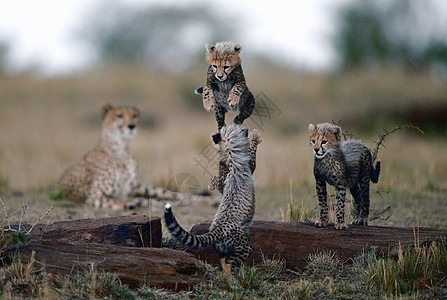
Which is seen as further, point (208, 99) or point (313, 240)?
point (313, 240)

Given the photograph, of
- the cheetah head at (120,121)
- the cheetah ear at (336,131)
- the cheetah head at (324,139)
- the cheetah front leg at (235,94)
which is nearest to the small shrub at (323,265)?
the cheetah head at (324,139)

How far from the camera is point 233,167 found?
4711 millimetres

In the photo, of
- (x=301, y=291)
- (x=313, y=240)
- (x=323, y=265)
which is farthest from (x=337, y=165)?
(x=301, y=291)

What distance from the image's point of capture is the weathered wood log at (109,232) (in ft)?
15.9

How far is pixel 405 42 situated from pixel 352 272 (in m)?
19.4

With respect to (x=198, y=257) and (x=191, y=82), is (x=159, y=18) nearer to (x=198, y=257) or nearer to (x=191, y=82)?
(x=191, y=82)

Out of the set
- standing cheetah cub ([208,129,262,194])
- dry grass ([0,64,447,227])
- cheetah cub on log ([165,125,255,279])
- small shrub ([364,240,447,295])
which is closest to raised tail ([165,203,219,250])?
cheetah cub on log ([165,125,255,279])

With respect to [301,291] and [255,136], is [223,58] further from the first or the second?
[301,291]

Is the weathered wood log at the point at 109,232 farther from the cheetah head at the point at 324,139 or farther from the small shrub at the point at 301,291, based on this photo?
the cheetah head at the point at 324,139

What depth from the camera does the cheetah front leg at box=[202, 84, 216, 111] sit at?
4227 millimetres

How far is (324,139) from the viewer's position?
4.64 m

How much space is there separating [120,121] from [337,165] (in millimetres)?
4994

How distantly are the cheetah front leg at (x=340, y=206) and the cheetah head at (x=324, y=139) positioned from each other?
32 cm

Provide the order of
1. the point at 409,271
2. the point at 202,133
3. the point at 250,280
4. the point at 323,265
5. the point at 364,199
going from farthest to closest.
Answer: the point at 202,133, the point at 364,199, the point at 323,265, the point at 409,271, the point at 250,280
